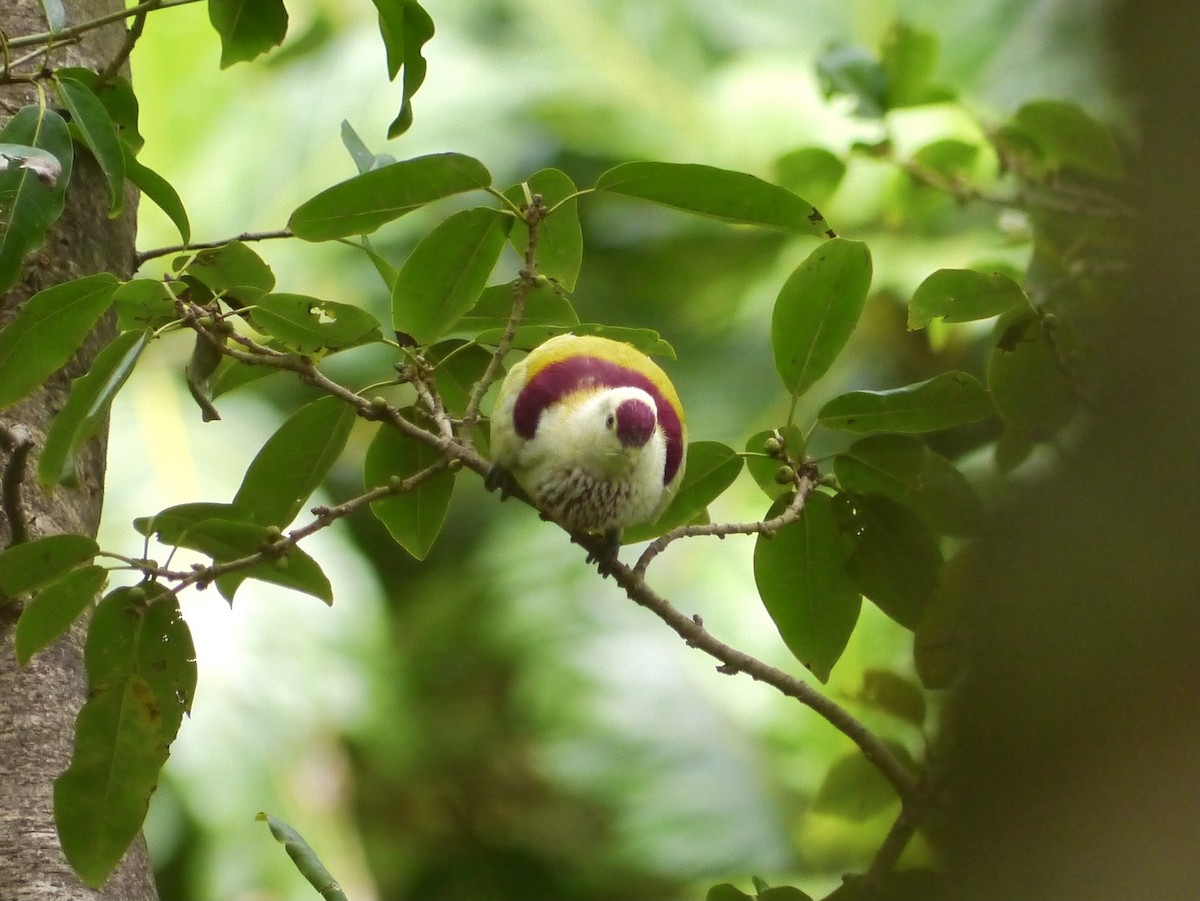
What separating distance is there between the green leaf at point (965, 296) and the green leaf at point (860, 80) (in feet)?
2.99

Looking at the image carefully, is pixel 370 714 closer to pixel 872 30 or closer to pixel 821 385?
pixel 821 385

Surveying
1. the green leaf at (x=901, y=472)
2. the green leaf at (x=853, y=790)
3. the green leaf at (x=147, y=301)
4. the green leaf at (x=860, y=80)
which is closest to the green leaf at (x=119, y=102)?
the green leaf at (x=147, y=301)

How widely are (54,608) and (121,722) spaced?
0.10 metres

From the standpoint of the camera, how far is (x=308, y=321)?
935 millimetres

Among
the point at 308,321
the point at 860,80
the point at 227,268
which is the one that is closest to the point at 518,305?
the point at 308,321

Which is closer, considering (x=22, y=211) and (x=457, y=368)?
(x=22, y=211)

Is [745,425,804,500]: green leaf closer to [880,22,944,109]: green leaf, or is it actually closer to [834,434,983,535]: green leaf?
[834,434,983,535]: green leaf

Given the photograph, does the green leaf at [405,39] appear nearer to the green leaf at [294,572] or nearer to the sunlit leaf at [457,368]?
the sunlit leaf at [457,368]

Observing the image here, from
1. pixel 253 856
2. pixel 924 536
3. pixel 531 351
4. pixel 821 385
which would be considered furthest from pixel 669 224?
pixel 924 536

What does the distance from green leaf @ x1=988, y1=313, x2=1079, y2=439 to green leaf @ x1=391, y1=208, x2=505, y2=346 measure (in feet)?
1.31

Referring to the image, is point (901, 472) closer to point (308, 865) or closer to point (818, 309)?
point (818, 309)

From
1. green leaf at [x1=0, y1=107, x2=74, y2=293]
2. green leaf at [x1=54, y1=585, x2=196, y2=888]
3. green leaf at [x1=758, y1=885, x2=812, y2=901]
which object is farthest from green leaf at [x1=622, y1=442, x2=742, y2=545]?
green leaf at [x1=0, y1=107, x2=74, y2=293]

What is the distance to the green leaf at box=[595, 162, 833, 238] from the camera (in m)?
0.87

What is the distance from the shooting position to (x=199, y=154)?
3010 millimetres
